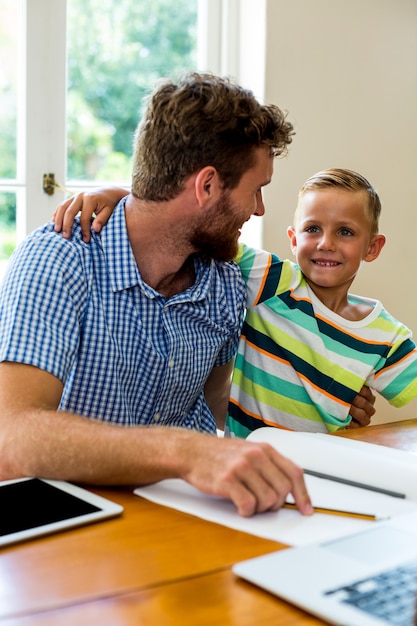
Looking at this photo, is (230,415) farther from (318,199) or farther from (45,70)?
(45,70)

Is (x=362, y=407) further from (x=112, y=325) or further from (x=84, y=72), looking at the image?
(x=84, y=72)

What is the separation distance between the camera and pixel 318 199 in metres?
1.87

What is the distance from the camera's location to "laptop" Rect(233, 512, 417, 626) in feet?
2.32

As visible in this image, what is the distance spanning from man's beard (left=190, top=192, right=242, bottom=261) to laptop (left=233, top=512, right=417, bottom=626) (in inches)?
31.3

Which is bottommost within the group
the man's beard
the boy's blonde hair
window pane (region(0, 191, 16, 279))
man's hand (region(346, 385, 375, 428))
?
man's hand (region(346, 385, 375, 428))

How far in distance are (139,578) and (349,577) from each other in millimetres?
206

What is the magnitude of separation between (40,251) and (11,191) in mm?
1202

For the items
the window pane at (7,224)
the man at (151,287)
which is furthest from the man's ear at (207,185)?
the window pane at (7,224)

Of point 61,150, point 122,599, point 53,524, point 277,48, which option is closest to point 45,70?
point 61,150

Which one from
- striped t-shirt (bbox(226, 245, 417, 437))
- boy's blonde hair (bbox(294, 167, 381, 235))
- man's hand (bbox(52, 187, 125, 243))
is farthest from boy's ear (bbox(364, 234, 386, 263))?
man's hand (bbox(52, 187, 125, 243))

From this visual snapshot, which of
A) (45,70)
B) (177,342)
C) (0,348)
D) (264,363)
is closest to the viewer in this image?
(0,348)

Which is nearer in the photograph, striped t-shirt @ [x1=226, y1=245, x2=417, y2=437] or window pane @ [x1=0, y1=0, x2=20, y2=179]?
striped t-shirt @ [x1=226, y1=245, x2=417, y2=437]

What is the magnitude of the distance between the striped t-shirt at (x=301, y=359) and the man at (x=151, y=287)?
6 cm

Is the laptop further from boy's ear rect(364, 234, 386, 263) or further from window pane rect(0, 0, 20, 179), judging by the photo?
window pane rect(0, 0, 20, 179)
